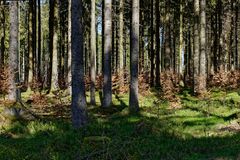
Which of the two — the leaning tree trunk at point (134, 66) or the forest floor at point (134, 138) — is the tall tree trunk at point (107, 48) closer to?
the forest floor at point (134, 138)

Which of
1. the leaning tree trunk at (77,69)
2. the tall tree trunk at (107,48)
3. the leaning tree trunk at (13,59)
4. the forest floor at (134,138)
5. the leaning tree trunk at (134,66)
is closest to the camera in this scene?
the forest floor at (134,138)

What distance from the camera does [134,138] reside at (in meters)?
10.7

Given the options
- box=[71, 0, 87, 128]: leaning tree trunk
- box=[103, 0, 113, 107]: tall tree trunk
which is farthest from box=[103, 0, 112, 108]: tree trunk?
box=[71, 0, 87, 128]: leaning tree trunk

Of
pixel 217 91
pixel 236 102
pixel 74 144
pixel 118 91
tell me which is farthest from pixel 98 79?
pixel 74 144

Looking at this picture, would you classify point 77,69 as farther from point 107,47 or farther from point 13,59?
point 107,47

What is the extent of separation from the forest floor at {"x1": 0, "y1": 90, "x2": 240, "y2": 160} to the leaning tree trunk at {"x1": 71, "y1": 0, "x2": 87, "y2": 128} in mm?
439

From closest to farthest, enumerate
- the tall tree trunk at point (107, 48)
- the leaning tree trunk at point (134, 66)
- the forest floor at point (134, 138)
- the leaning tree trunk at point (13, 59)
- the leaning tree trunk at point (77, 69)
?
the forest floor at point (134, 138) → the leaning tree trunk at point (77, 69) → the leaning tree trunk at point (13, 59) → the leaning tree trunk at point (134, 66) → the tall tree trunk at point (107, 48)

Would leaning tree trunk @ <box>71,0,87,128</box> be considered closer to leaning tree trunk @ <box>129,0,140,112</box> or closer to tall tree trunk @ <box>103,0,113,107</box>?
leaning tree trunk @ <box>129,0,140,112</box>

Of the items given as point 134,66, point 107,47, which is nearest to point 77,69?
point 134,66

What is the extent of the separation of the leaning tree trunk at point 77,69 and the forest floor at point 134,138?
44cm

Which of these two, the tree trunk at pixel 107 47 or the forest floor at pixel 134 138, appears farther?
the tree trunk at pixel 107 47

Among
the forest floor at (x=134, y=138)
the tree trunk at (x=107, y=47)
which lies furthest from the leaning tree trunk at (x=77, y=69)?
the tree trunk at (x=107, y=47)

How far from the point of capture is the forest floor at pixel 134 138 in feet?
31.7

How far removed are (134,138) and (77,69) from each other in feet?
12.7
